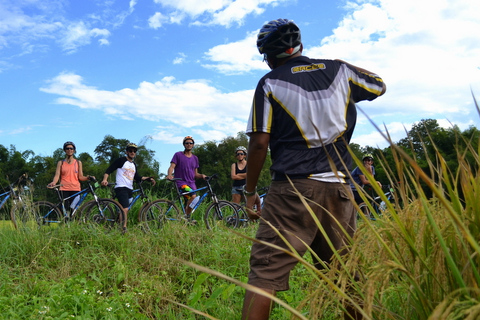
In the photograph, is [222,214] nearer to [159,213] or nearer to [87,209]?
[159,213]

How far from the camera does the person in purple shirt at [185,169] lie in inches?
362

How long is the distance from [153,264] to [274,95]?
343 cm

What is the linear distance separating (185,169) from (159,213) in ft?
3.34

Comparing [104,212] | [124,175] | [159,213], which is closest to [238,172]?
[159,213]

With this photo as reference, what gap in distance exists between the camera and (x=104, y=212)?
872 cm

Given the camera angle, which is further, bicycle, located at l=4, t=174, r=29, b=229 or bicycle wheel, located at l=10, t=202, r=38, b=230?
bicycle, located at l=4, t=174, r=29, b=229

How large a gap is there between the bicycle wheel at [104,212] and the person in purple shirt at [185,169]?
1209mm

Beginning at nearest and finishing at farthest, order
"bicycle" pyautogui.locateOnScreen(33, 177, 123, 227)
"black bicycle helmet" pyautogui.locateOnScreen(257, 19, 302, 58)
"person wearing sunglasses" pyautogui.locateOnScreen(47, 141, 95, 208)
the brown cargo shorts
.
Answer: the brown cargo shorts
"black bicycle helmet" pyautogui.locateOnScreen(257, 19, 302, 58)
"bicycle" pyautogui.locateOnScreen(33, 177, 123, 227)
"person wearing sunglasses" pyautogui.locateOnScreen(47, 141, 95, 208)

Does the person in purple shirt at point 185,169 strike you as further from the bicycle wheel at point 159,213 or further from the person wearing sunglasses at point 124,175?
the person wearing sunglasses at point 124,175

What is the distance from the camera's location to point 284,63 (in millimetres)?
2607

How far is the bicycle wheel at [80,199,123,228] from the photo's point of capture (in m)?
8.36

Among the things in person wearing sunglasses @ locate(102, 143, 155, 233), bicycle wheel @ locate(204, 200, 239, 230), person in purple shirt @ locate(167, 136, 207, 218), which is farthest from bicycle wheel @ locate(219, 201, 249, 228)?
person wearing sunglasses @ locate(102, 143, 155, 233)

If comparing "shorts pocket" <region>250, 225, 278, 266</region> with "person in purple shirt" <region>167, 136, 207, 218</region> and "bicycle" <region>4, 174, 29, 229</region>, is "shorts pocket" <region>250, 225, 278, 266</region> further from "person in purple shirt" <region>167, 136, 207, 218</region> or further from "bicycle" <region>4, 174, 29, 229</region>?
"person in purple shirt" <region>167, 136, 207, 218</region>

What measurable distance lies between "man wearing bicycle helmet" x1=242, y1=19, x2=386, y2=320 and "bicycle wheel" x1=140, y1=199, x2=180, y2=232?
6.26 meters
